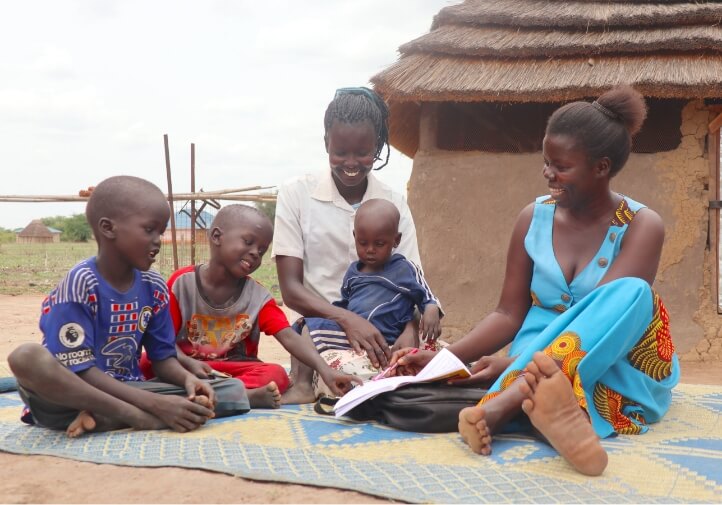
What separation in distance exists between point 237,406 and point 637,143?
473cm

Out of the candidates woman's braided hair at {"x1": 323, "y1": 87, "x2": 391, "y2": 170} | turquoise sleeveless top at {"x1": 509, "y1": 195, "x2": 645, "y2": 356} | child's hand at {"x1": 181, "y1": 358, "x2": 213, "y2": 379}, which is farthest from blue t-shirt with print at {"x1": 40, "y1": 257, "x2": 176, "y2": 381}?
turquoise sleeveless top at {"x1": 509, "y1": 195, "x2": 645, "y2": 356}

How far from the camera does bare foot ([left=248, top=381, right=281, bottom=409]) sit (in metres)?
3.06

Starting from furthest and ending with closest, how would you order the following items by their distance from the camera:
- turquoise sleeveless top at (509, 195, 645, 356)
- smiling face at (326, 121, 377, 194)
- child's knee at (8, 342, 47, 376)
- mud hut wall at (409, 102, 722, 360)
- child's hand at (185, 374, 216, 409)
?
mud hut wall at (409, 102, 722, 360) → smiling face at (326, 121, 377, 194) → turquoise sleeveless top at (509, 195, 645, 356) → child's hand at (185, 374, 216, 409) → child's knee at (8, 342, 47, 376)

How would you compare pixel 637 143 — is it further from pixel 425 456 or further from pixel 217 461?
pixel 217 461

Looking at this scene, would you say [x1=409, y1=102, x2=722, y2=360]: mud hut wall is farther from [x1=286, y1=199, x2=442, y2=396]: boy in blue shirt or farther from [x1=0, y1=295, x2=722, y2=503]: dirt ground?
[x1=0, y1=295, x2=722, y2=503]: dirt ground

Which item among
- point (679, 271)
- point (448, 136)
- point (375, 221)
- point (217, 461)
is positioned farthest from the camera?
point (448, 136)

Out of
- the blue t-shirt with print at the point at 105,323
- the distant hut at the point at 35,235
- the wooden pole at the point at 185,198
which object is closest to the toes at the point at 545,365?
the blue t-shirt with print at the point at 105,323

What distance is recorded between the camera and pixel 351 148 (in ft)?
11.3

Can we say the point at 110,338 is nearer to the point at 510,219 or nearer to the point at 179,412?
the point at 179,412

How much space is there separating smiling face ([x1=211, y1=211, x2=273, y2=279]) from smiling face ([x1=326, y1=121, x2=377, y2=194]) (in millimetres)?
487

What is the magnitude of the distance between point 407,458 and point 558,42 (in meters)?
4.89

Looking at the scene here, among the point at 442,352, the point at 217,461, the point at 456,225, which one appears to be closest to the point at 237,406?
the point at 217,461

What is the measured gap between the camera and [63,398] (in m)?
2.47

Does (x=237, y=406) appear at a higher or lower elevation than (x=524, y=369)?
lower
